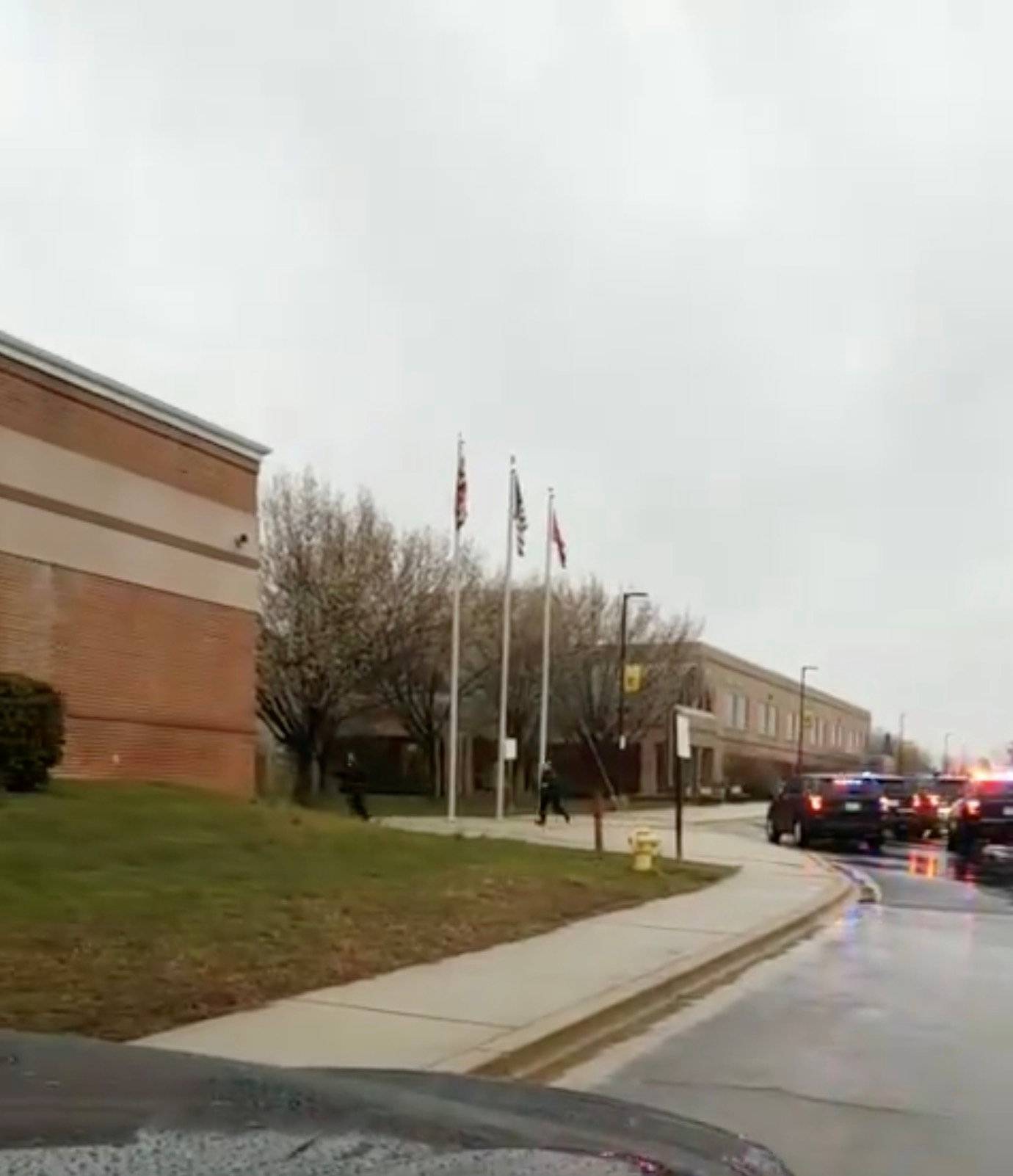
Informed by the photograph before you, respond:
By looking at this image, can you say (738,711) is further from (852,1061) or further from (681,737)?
(852,1061)

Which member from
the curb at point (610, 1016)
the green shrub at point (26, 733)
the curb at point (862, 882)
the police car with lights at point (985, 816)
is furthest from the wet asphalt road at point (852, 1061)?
the police car with lights at point (985, 816)

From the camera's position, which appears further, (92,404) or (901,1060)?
(92,404)

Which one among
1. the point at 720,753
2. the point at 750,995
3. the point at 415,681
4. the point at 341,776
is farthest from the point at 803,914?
the point at 720,753

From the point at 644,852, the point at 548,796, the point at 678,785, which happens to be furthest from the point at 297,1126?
the point at 548,796

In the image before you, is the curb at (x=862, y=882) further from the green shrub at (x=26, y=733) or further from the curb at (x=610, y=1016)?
the green shrub at (x=26, y=733)

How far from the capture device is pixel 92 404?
83.1 ft

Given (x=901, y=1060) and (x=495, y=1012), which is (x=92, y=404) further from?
(x=901, y=1060)

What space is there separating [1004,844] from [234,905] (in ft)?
73.8

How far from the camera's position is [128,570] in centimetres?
2620

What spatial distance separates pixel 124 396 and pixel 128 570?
2925 mm

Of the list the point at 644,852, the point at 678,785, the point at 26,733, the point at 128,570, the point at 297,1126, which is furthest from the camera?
the point at 128,570

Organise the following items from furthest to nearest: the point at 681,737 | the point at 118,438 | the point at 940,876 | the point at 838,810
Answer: the point at 838,810
the point at 118,438
the point at 940,876
the point at 681,737

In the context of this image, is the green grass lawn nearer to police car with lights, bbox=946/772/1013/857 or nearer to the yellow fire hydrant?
the yellow fire hydrant

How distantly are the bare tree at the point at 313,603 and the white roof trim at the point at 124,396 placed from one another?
15.4m
